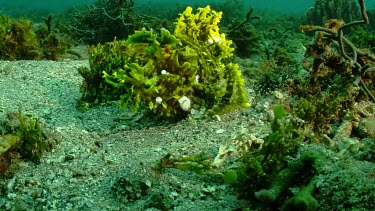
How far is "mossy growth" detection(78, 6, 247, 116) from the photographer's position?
480cm

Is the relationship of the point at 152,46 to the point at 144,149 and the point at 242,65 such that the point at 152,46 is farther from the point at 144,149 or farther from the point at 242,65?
the point at 242,65

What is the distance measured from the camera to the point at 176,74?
5.02 meters

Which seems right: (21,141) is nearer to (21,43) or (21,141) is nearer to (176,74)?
(176,74)

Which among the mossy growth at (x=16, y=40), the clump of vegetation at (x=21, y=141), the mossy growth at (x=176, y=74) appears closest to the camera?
the clump of vegetation at (x=21, y=141)

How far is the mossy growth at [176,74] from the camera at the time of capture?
15.8 ft

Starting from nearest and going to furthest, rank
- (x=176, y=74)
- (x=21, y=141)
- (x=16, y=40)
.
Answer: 1. (x=21, y=141)
2. (x=176, y=74)
3. (x=16, y=40)

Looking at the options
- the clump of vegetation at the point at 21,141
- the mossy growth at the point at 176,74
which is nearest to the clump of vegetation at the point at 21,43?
the mossy growth at the point at 176,74

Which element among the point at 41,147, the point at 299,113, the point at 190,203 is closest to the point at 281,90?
the point at 299,113

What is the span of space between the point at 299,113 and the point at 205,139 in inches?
42.3

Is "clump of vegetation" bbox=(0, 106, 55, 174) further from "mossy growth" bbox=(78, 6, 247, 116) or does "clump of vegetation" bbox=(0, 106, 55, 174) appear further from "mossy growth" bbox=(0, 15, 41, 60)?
"mossy growth" bbox=(0, 15, 41, 60)

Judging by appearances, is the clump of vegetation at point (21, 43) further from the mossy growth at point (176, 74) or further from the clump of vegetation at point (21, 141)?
the clump of vegetation at point (21, 141)

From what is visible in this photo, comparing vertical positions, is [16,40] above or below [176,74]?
below

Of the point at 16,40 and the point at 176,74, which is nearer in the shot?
the point at 176,74

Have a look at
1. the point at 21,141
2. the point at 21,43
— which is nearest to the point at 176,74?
the point at 21,141
